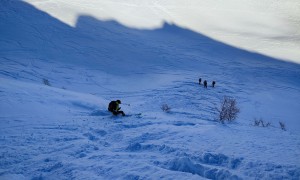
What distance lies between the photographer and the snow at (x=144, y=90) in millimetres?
6109

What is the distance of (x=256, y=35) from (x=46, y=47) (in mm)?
23362

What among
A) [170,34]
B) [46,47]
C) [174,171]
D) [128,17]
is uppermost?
[128,17]

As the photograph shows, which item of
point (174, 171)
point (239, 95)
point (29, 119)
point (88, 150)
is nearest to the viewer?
point (174, 171)

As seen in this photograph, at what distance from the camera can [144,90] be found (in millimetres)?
21750

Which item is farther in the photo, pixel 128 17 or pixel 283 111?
pixel 128 17

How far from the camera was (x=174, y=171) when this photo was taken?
5531mm

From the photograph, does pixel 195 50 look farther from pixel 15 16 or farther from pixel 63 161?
pixel 63 161

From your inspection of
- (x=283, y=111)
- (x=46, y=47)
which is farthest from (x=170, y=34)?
(x=283, y=111)

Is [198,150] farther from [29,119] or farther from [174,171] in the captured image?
[29,119]

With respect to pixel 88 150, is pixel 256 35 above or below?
above

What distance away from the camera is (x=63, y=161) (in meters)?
6.25

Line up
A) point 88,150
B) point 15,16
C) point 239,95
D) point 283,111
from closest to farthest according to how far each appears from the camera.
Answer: point 88,150 → point 283,111 → point 239,95 → point 15,16

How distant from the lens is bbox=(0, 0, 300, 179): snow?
6109 millimetres

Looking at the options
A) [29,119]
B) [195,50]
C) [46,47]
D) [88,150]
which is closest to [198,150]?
[88,150]
